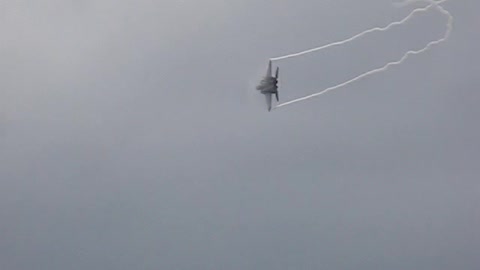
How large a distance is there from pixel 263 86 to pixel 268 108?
119 centimetres

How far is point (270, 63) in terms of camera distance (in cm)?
6825

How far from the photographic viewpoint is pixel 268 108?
6912cm

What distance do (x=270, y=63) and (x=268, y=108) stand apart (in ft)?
6.04

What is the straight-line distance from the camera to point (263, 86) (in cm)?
6825

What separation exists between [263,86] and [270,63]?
871 mm
